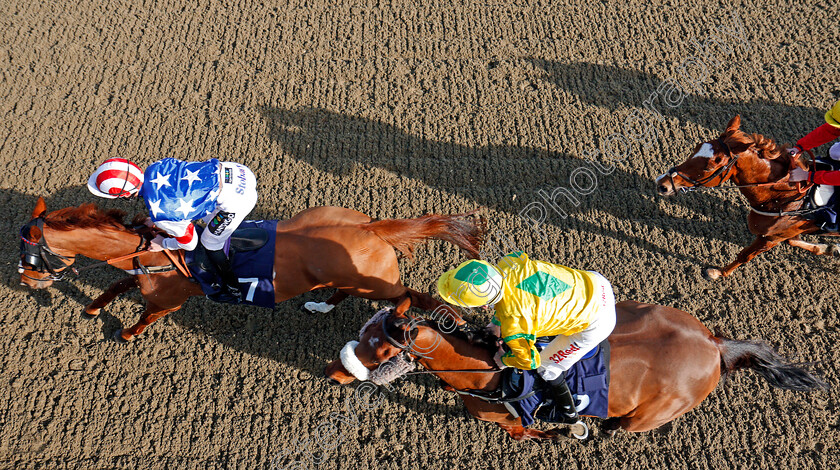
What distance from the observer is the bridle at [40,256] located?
2727mm

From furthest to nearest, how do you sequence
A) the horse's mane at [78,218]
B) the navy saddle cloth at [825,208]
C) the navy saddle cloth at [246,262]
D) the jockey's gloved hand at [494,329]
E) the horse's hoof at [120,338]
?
the horse's hoof at [120,338] → the navy saddle cloth at [825,208] → the navy saddle cloth at [246,262] → the jockey's gloved hand at [494,329] → the horse's mane at [78,218]

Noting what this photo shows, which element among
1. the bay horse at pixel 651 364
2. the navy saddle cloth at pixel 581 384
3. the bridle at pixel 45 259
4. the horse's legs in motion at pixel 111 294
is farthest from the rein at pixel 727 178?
the horse's legs in motion at pixel 111 294

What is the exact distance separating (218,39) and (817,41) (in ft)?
20.1

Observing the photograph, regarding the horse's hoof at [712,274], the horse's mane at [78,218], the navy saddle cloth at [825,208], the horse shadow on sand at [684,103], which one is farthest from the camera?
the horse shadow on sand at [684,103]

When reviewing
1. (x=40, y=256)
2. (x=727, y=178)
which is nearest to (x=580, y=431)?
(x=727, y=178)

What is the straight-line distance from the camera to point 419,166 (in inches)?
172

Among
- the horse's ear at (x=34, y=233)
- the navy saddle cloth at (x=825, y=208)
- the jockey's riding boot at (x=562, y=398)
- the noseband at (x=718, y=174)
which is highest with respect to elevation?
the horse's ear at (x=34, y=233)

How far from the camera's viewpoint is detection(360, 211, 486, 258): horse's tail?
10.0 ft

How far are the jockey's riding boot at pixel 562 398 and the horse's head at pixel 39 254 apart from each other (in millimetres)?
2806

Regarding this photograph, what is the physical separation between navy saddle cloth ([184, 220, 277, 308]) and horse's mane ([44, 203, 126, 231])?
46 centimetres

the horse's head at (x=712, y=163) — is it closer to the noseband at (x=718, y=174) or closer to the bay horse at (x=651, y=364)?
the noseband at (x=718, y=174)

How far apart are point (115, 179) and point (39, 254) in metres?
0.65

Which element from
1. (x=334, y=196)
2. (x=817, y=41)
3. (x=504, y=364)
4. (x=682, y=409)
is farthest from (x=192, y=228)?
(x=817, y=41)

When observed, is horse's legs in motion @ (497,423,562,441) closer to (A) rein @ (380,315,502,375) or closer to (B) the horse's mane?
(A) rein @ (380,315,502,375)
